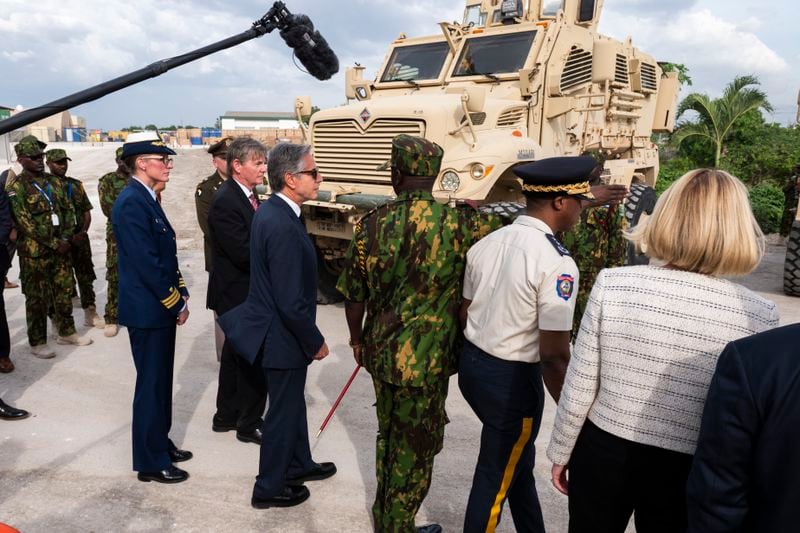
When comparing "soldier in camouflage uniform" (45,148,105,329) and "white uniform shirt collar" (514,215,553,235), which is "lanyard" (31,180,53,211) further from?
"white uniform shirt collar" (514,215,553,235)

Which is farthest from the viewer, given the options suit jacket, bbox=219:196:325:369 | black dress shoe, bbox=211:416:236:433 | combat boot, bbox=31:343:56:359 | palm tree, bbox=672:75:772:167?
palm tree, bbox=672:75:772:167

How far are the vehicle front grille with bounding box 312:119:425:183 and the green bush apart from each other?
10354 millimetres

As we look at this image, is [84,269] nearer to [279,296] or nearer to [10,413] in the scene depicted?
[10,413]

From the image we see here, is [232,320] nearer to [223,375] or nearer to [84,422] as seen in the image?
[223,375]

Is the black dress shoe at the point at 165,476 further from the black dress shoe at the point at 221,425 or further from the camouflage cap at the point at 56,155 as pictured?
the camouflage cap at the point at 56,155

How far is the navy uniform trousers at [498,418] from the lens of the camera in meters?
2.20

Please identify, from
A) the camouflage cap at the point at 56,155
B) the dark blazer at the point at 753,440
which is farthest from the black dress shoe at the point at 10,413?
the dark blazer at the point at 753,440

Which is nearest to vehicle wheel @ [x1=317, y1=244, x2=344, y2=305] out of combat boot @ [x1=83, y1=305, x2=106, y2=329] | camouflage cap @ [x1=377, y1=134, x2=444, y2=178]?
combat boot @ [x1=83, y1=305, x2=106, y2=329]

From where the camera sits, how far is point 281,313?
109 inches

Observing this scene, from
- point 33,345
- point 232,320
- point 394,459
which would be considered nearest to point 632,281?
point 394,459

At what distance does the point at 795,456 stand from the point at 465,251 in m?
1.38

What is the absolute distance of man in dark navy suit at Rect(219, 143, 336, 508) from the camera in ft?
8.93

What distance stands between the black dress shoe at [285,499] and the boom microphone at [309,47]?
1952 mm

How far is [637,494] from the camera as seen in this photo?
1.71 m
